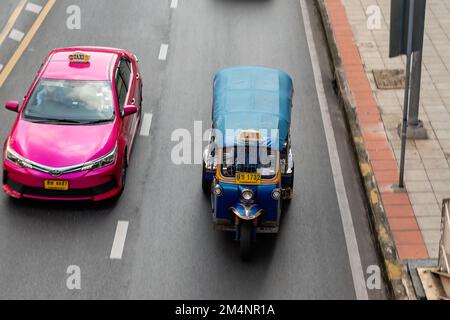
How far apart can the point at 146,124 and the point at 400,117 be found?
4720mm

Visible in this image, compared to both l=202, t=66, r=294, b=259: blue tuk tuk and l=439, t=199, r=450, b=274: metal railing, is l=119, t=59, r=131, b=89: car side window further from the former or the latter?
l=439, t=199, r=450, b=274: metal railing

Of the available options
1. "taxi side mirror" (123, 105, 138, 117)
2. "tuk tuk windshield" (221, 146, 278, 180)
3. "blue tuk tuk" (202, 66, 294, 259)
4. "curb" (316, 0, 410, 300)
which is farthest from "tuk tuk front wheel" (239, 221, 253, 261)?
"taxi side mirror" (123, 105, 138, 117)

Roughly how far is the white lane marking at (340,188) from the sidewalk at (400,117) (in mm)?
568

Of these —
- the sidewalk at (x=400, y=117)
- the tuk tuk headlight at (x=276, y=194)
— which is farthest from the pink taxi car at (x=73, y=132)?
the sidewalk at (x=400, y=117)

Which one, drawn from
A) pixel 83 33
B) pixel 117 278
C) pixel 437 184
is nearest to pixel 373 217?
pixel 437 184

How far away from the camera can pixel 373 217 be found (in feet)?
49.3

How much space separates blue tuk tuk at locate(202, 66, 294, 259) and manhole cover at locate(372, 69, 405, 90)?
398cm

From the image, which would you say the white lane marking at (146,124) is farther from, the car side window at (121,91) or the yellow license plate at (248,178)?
the yellow license plate at (248,178)

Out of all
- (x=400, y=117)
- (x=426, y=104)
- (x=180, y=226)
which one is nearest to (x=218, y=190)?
(x=180, y=226)

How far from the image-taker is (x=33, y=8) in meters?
22.6

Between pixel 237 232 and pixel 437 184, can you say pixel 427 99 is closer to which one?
pixel 437 184

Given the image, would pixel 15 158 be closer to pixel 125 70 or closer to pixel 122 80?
pixel 122 80

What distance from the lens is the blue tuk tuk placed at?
45.6 ft

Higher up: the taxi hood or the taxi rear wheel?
the taxi hood
